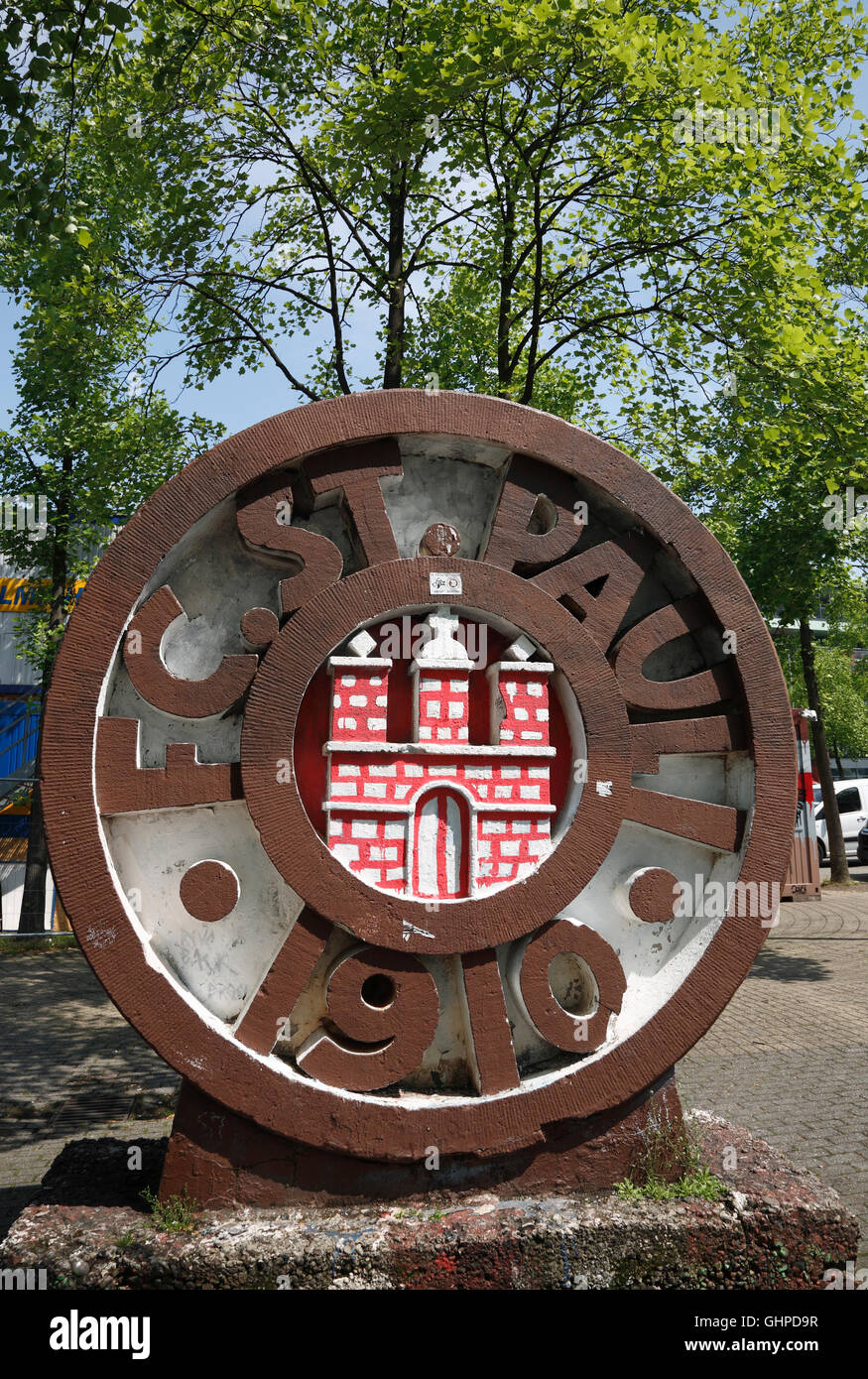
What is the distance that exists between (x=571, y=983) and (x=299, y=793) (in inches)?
59.2

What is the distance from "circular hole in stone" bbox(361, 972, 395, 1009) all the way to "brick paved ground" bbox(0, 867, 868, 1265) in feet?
8.34

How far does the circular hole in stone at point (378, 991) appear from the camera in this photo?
4.28 m

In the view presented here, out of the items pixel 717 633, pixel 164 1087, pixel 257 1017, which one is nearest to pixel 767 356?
pixel 717 633

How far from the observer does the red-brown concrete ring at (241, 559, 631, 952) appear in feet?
13.4

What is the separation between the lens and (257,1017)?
402 centimetres

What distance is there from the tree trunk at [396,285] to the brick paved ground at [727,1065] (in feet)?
21.8

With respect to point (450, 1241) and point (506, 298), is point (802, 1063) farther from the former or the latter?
point (506, 298)

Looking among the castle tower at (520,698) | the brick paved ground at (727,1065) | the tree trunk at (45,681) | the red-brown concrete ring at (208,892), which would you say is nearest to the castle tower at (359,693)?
the castle tower at (520,698)

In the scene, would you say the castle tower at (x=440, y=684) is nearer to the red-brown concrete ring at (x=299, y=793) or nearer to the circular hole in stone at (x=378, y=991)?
the red-brown concrete ring at (x=299, y=793)

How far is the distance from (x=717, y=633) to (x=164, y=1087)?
226 inches

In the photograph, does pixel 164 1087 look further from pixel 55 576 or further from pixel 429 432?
pixel 55 576

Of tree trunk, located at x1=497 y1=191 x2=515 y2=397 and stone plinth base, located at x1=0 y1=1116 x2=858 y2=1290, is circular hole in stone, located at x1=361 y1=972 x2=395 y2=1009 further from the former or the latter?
tree trunk, located at x1=497 y1=191 x2=515 y2=397

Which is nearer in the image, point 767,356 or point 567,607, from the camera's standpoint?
point 567,607

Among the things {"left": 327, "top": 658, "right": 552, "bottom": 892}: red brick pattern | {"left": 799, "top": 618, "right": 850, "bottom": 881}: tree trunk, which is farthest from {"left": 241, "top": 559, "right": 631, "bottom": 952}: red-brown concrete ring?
{"left": 799, "top": 618, "right": 850, "bottom": 881}: tree trunk
